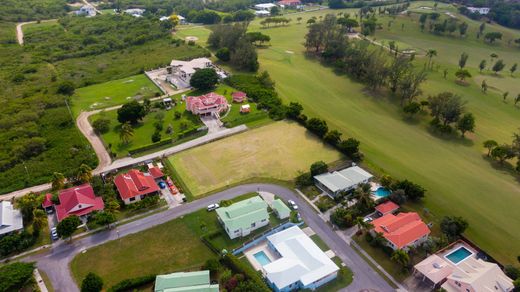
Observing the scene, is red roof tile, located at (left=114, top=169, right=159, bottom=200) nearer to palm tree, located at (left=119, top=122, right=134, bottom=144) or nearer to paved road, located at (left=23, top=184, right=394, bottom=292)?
paved road, located at (left=23, top=184, right=394, bottom=292)

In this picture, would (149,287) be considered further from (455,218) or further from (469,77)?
(469,77)

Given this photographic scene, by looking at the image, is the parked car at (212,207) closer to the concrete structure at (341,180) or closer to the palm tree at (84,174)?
the concrete structure at (341,180)

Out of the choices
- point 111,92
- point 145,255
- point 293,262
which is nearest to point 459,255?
point 293,262

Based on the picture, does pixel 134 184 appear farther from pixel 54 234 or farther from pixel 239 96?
pixel 239 96

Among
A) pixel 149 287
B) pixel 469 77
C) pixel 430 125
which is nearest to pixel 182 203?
pixel 149 287

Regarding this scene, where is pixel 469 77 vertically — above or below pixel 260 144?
above

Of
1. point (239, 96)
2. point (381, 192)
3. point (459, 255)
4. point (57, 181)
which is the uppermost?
point (239, 96)
